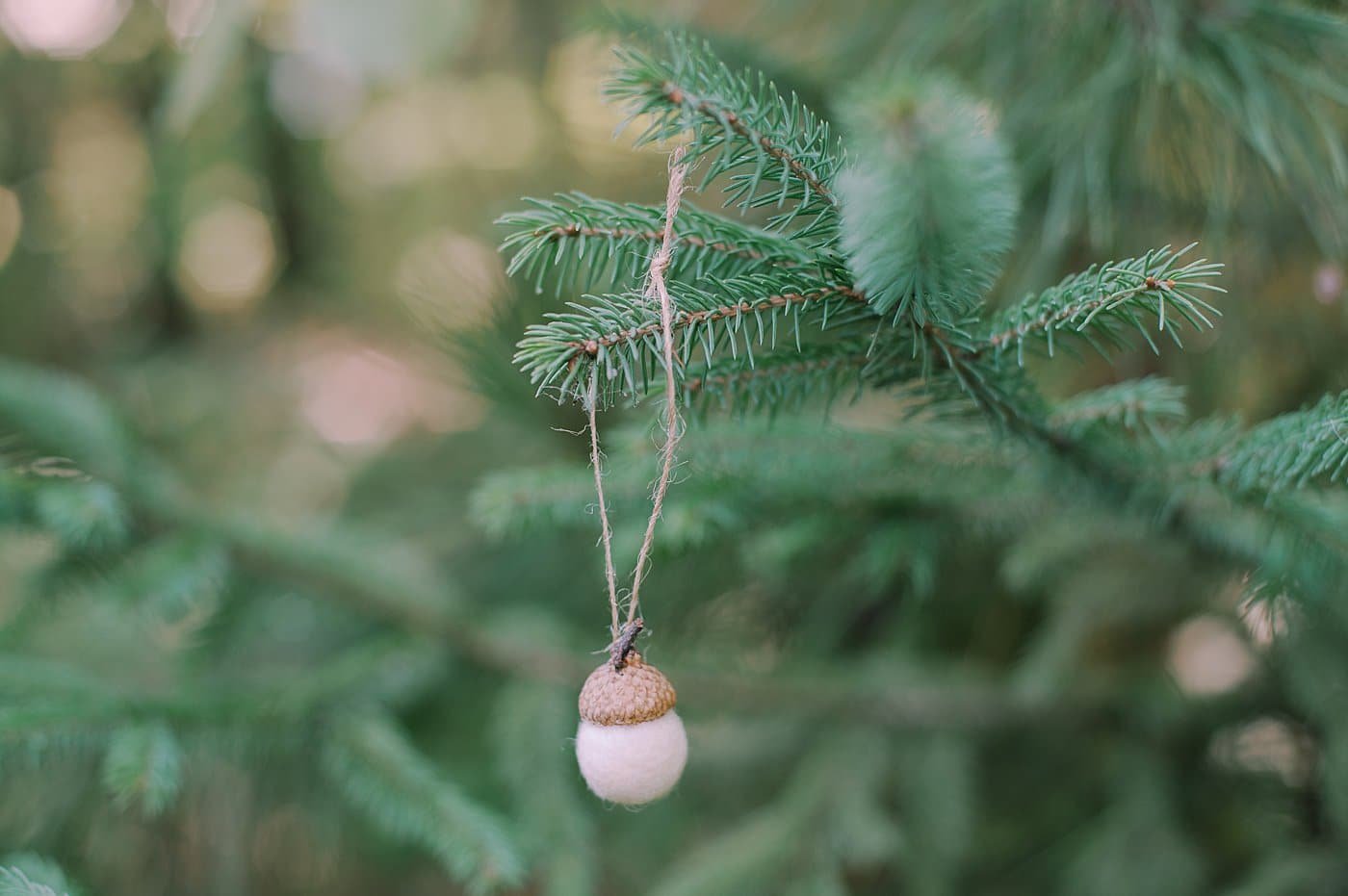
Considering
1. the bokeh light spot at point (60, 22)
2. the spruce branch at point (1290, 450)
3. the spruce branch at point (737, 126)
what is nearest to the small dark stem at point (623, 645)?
the spruce branch at point (737, 126)

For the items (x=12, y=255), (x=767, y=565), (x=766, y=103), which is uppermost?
(x=12, y=255)

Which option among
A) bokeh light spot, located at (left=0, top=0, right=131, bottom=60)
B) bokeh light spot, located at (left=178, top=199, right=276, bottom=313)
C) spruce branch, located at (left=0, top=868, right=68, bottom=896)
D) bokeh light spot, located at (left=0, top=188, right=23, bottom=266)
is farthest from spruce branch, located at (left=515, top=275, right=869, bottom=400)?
bokeh light spot, located at (left=178, top=199, right=276, bottom=313)

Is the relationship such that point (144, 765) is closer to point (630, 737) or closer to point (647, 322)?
point (630, 737)

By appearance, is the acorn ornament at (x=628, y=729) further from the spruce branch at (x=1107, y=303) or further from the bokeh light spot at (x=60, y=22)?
the bokeh light spot at (x=60, y=22)

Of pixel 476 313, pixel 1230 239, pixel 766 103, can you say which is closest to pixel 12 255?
pixel 476 313

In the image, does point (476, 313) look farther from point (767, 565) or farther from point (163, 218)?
point (163, 218)

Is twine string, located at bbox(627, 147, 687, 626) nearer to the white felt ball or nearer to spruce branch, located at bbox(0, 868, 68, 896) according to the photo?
the white felt ball

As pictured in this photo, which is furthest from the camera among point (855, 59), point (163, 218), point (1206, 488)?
point (163, 218)
